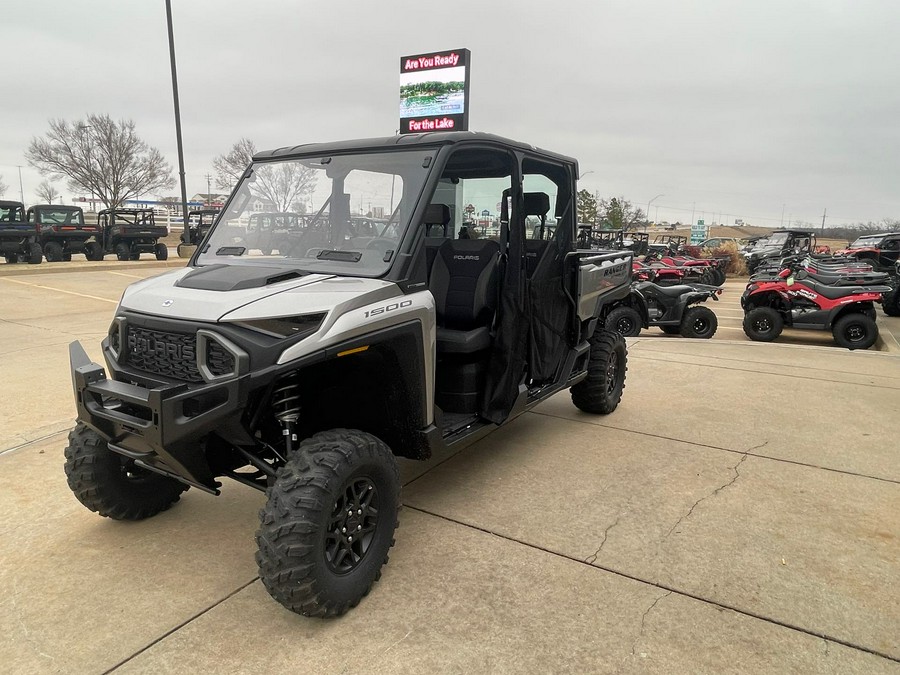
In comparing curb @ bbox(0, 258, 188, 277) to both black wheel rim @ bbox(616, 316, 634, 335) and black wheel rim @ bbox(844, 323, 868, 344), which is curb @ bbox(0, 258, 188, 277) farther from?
black wheel rim @ bbox(844, 323, 868, 344)

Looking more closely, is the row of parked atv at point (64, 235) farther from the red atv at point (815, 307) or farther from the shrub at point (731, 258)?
the shrub at point (731, 258)

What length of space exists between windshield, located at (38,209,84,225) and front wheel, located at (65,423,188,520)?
73.6ft

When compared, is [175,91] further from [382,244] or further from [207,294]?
[207,294]

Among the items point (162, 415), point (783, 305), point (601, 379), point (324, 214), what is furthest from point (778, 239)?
point (162, 415)

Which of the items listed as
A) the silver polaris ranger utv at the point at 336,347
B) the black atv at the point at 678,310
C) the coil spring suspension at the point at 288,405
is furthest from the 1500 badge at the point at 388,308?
the black atv at the point at 678,310

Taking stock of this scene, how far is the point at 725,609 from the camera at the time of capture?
2848mm

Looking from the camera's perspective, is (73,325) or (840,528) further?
(73,325)

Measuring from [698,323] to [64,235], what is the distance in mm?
20870

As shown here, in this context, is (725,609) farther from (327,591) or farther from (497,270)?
(497,270)

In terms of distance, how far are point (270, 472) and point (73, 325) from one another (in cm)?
858

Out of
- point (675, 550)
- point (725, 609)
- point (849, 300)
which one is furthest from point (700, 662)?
point (849, 300)

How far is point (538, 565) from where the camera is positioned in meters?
3.18

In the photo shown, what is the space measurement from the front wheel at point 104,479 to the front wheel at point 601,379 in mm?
3531

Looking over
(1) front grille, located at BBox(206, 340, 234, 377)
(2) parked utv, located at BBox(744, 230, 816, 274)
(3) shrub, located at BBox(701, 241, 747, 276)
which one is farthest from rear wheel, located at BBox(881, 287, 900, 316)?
(1) front grille, located at BBox(206, 340, 234, 377)
